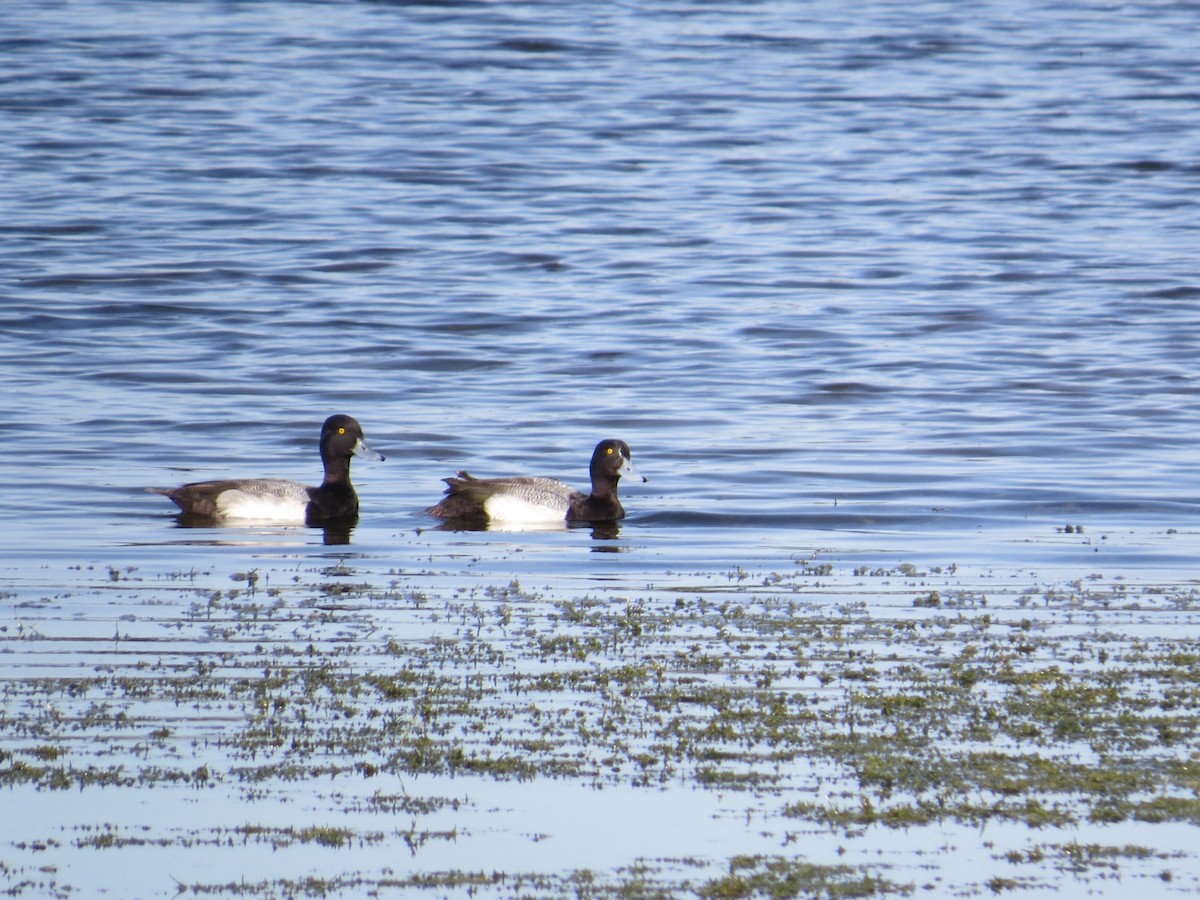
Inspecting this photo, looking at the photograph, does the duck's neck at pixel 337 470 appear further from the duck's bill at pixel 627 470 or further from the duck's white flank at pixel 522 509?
the duck's bill at pixel 627 470

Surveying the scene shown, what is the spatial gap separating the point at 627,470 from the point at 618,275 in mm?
13387

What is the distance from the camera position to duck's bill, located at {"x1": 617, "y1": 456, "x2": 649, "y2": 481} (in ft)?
49.3

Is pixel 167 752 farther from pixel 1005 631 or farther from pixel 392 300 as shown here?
pixel 392 300

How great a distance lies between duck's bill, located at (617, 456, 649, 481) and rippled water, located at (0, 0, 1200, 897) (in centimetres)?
52

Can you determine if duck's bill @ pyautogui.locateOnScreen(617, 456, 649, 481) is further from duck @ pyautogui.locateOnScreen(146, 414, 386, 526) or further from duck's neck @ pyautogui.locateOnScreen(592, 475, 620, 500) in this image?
duck @ pyautogui.locateOnScreen(146, 414, 386, 526)

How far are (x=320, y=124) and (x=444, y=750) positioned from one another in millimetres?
33631

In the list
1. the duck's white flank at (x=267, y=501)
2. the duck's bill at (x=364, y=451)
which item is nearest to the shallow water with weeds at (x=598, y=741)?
the duck's white flank at (x=267, y=501)

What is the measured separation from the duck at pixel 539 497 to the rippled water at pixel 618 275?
1.06 feet

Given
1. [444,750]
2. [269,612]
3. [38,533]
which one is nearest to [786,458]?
[38,533]

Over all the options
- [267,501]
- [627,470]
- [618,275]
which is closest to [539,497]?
[627,470]

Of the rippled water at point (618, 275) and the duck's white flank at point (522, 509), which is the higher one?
the rippled water at point (618, 275)

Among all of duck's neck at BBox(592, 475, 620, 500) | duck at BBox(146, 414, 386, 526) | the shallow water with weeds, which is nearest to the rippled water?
duck at BBox(146, 414, 386, 526)

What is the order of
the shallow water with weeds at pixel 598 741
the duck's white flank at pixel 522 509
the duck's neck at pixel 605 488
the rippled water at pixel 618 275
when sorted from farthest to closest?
the duck's neck at pixel 605 488 → the rippled water at pixel 618 275 → the duck's white flank at pixel 522 509 → the shallow water with weeds at pixel 598 741

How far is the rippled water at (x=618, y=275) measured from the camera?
14.8 m
